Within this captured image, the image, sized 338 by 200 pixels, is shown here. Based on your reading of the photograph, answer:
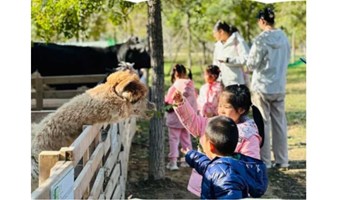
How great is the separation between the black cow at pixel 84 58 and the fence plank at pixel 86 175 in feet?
12.8

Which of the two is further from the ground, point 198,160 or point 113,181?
point 198,160

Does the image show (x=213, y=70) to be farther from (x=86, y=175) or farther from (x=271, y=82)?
(x=86, y=175)

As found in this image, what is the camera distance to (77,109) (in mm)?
2293

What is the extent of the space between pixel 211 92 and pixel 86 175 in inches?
65.1

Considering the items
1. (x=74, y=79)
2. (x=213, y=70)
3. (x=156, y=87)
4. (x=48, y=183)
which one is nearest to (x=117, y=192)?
(x=156, y=87)

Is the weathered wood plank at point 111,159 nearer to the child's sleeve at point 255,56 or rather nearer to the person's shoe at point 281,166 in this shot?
the child's sleeve at point 255,56

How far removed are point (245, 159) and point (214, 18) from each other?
5975 mm

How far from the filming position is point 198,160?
1.72 metres

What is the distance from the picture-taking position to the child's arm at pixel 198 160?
1706 mm

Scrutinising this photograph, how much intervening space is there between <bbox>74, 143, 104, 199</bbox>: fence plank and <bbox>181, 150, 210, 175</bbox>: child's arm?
332 mm

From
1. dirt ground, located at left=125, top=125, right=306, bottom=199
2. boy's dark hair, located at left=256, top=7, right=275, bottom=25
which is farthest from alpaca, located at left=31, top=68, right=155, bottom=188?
boy's dark hair, located at left=256, top=7, right=275, bottom=25

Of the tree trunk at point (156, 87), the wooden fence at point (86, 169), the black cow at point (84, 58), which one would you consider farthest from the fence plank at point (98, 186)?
the black cow at point (84, 58)

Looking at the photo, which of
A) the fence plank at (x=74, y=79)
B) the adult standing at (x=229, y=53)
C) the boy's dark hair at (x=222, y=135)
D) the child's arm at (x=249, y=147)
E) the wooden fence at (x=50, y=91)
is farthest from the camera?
the fence plank at (x=74, y=79)

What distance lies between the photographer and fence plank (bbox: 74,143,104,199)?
1609 mm
